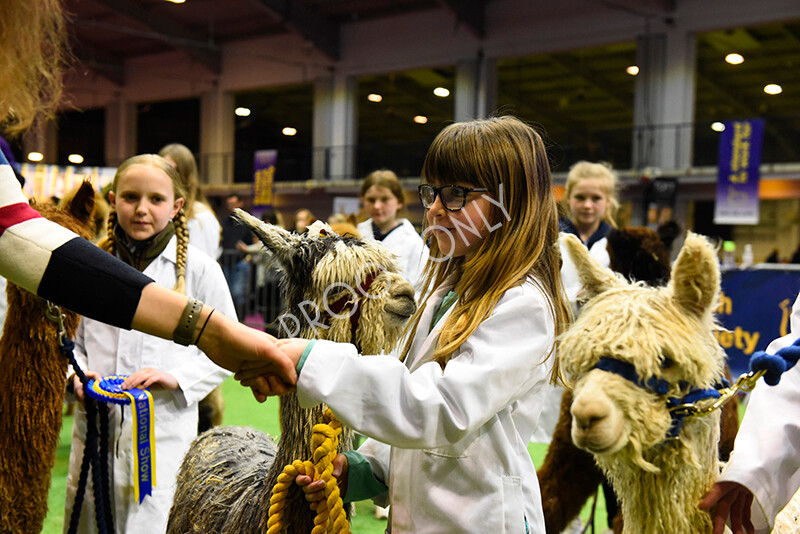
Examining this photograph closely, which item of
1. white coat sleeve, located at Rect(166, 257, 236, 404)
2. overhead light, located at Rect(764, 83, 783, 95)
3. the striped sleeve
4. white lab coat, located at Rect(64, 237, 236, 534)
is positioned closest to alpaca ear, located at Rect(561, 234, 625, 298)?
the striped sleeve

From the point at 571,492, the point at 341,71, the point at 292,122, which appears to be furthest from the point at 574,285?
the point at 292,122

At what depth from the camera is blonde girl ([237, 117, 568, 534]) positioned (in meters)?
1.20

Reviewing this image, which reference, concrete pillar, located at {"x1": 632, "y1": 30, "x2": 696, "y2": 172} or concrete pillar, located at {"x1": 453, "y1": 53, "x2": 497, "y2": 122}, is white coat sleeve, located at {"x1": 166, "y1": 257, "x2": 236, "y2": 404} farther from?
concrete pillar, located at {"x1": 453, "y1": 53, "x2": 497, "y2": 122}

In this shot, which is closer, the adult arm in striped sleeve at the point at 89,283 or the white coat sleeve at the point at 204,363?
the adult arm in striped sleeve at the point at 89,283

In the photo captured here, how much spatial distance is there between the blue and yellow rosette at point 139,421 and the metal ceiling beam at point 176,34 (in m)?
14.2

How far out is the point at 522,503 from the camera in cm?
138

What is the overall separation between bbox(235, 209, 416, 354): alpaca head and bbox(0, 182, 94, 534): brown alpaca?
817 millimetres

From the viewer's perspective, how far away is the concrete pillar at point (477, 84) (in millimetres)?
17172

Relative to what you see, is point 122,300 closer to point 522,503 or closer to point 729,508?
point 522,503

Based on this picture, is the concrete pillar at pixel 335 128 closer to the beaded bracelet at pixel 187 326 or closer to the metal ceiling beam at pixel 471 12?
the metal ceiling beam at pixel 471 12

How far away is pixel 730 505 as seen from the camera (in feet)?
4.12

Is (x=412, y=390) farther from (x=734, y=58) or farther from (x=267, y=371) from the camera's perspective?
(x=734, y=58)

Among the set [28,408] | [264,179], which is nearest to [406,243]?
[28,408]

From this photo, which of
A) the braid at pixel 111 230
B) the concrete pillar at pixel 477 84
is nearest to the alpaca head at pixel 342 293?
the braid at pixel 111 230
